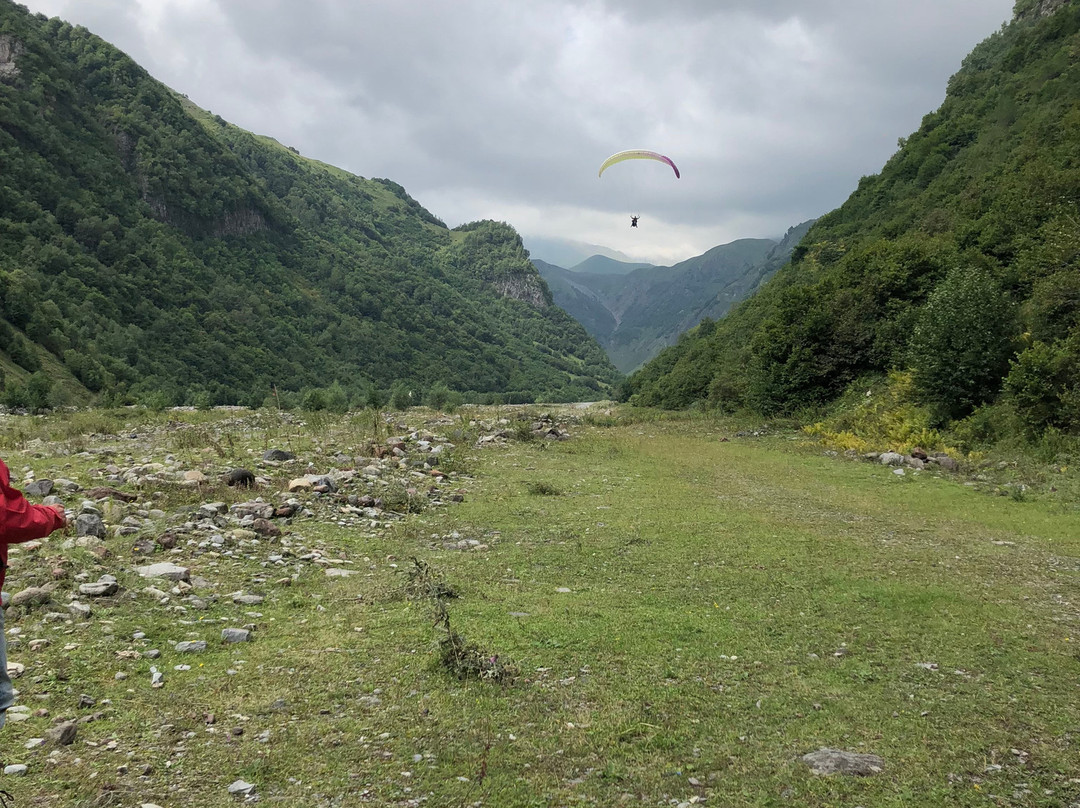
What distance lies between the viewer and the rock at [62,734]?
3852 millimetres

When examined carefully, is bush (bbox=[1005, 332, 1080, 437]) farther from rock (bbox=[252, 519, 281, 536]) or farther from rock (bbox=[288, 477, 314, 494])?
rock (bbox=[252, 519, 281, 536])

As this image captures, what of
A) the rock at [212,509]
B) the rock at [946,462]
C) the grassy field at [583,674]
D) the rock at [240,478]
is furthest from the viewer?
the rock at [946,462]

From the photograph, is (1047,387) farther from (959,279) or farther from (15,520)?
(15,520)

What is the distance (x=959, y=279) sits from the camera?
2108cm

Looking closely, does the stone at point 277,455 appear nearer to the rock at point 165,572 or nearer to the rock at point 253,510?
the rock at point 253,510

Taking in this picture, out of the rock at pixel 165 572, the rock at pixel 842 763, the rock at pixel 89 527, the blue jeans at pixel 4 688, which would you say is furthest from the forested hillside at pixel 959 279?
the rock at pixel 89 527

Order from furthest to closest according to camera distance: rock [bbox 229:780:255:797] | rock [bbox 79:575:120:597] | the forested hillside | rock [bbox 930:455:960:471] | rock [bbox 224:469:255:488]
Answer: the forested hillside, rock [bbox 930:455:960:471], rock [bbox 224:469:255:488], rock [bbox 79:575:120:597], rock [bbox 229:780:255:797]

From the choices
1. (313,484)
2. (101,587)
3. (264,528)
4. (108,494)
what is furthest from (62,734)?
(313,484)

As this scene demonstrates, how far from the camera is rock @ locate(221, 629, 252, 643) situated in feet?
18.6

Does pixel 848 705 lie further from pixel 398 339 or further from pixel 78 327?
pixel 398 339

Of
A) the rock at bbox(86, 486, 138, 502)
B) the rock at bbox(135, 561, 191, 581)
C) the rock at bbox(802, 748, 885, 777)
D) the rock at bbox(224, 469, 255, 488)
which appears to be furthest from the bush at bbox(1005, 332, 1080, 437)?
the rock at bbox(86, 486, 138, 502)

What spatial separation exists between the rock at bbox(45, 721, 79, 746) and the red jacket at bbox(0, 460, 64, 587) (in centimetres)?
160

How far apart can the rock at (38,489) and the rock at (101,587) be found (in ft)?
12.1

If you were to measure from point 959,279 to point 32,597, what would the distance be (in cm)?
2580
